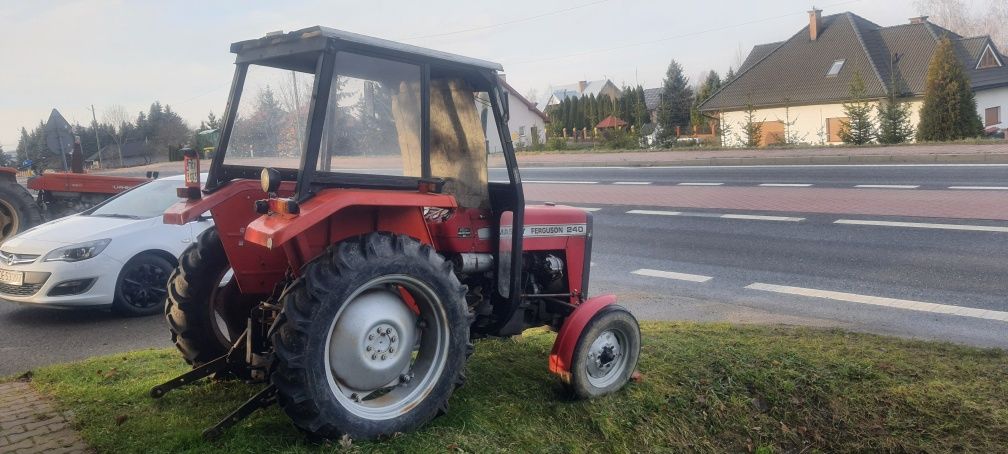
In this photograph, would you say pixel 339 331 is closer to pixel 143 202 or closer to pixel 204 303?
pixel 204 303

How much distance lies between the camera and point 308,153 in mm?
3809

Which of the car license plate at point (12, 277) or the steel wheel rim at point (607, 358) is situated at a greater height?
the car license plate at point (12, 277)

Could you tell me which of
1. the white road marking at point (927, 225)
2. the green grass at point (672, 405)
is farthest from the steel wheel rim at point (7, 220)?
the white road marking at point (927, 225)

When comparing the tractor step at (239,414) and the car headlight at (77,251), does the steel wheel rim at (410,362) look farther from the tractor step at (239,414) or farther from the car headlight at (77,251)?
the car headlight at (77,251)

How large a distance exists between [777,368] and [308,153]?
355 cm

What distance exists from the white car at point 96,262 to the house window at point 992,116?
4509 centimetres

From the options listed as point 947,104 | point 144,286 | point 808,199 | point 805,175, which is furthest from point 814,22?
point 144,286

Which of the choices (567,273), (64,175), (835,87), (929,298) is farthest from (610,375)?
(835,87)

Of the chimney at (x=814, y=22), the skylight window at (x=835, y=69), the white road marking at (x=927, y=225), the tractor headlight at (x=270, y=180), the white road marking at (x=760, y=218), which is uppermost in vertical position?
the chimney at (x=814, y=22)

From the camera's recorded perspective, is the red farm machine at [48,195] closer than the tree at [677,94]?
Yes

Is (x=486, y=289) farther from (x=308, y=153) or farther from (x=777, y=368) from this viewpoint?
(x=777, y=368)

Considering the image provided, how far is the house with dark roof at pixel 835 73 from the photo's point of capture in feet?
138

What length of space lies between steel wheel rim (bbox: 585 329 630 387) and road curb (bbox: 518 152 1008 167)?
20843 mm

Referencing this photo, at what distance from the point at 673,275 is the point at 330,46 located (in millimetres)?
7276
